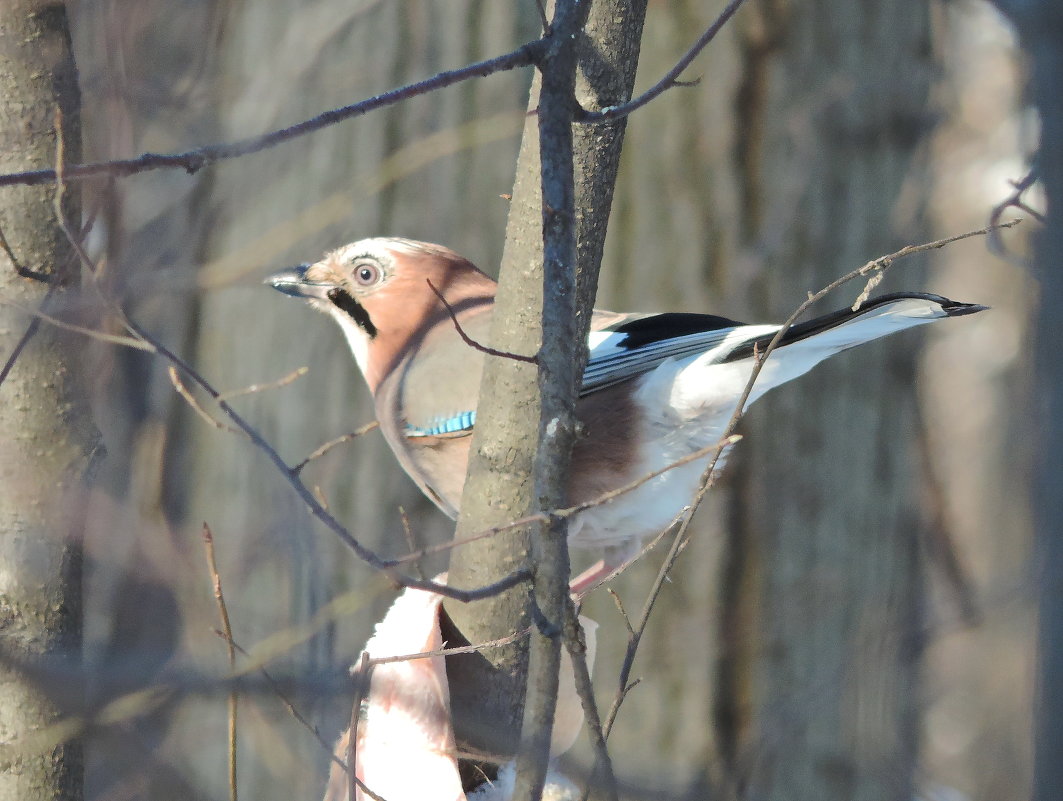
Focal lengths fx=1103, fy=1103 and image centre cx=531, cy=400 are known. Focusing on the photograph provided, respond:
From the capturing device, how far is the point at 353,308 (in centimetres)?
340

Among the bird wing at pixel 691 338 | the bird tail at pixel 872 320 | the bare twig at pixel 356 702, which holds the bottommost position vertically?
the bare twig at pixel 356 702

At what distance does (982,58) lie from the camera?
1360 cm

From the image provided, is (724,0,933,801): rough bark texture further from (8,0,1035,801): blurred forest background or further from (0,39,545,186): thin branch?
(0,39,545,186): thin branch

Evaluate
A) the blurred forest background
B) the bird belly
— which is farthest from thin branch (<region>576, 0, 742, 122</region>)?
the blurred forest background

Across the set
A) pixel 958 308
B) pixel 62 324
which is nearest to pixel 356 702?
pixel 62 324

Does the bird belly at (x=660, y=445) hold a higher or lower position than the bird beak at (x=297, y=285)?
lower

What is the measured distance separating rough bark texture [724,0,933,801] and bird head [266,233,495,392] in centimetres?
118

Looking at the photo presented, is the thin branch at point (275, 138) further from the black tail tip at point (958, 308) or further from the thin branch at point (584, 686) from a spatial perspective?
the black tail tip at point (958, 308)

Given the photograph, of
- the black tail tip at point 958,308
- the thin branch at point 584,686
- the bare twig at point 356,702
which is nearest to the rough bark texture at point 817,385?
the black tail tip at point 958,308

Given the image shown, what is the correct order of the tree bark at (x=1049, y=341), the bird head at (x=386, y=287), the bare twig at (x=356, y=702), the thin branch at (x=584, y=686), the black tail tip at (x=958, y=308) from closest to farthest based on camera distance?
the tree bark at (x=1049, y=341), the bare twig at (x=356, y=702), the thin branch at (x=584, y=686), the black tail tip at (x=958, y=308), the bird head at (x=386, y=287)

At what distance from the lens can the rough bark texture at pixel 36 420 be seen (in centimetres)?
192

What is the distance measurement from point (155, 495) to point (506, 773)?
253 cm

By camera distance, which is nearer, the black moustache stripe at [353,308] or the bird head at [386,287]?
the bird head at [386,287]

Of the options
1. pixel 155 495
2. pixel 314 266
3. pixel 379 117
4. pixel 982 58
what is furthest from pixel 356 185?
pixel 982 58
